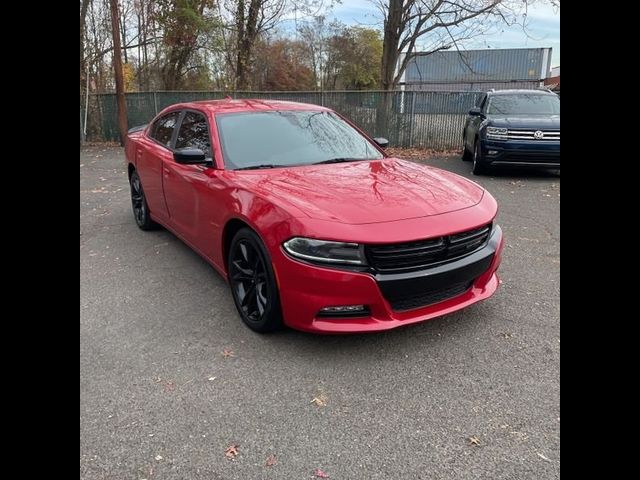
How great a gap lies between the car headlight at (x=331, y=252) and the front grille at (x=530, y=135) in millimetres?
7436

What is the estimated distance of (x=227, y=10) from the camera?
66.1 ft

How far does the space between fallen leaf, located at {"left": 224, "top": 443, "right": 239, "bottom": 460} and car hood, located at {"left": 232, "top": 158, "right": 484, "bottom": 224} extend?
4.42ft

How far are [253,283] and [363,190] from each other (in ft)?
3.30

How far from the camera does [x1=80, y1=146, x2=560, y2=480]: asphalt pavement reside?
2305 mm

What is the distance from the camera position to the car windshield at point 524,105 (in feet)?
32.6

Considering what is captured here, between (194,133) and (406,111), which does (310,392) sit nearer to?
(194,133)

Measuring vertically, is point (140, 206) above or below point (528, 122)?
below

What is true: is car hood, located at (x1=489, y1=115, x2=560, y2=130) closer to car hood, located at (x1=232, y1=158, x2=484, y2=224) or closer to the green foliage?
car hood, located at (x1=232, y1=158, x2=484, y2=224)

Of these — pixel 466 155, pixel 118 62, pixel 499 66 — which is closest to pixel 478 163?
pixel 466 155

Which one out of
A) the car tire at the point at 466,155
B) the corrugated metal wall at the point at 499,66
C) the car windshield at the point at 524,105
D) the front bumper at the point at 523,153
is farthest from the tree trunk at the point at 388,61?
the corrugated metal wall at the point at 499,66

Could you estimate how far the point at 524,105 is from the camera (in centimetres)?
1009
